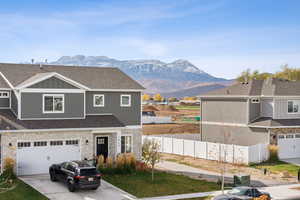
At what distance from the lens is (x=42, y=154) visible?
1092 inches

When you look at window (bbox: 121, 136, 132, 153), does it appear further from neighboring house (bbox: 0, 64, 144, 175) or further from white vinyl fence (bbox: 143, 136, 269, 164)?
white vinyl fence (bbox: 143, 136, 269, 164)

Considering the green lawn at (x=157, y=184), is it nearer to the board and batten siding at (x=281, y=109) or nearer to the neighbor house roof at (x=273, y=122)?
the neighbor house roof at (x=273, y=122)

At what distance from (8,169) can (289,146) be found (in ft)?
82.2

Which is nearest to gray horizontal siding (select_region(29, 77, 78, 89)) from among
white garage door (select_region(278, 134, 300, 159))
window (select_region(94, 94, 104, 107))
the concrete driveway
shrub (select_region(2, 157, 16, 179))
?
window (select_region(94, 94, 104, 107))

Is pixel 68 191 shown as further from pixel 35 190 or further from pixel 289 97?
pixel 289 97

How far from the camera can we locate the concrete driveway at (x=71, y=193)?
22600mm

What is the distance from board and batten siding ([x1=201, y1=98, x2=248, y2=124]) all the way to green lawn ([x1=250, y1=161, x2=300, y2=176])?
18.9 ft

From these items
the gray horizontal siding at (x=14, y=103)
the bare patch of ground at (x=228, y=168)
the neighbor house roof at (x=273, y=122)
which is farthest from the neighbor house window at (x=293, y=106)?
the gray horizontal siding at (x=14, y=103)

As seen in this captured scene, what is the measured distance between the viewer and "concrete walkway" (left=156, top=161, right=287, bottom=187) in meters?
28.8

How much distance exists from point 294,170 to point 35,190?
20363 mm

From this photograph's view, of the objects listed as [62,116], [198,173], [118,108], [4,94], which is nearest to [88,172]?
[62,116]

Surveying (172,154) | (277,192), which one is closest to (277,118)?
(172,154)

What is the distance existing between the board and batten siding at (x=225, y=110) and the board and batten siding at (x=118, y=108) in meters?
12.5

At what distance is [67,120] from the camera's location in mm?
29234
